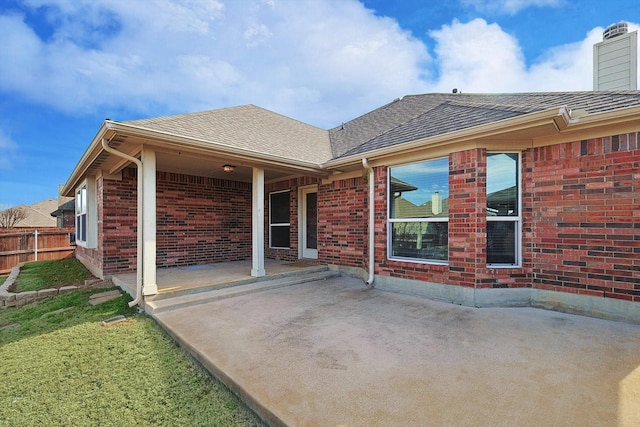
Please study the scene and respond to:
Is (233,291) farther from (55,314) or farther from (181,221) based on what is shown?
(181,221)

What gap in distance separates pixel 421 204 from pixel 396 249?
105cm

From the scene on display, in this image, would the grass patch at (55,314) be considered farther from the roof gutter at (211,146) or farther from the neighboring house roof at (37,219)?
the neighboring house roof at (37,219)

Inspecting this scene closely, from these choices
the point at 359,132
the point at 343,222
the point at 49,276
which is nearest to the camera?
the point at 343,222

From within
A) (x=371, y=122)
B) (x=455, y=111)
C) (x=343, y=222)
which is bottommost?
(x=343, y=222)

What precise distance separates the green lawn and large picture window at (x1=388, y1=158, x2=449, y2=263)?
407cm

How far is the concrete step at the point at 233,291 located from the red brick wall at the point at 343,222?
1.79 ft

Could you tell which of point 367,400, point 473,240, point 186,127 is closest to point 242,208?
point 186,127

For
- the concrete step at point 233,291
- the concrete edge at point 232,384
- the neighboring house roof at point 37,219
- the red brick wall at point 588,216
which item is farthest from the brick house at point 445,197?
the neighboring house roof at point 37,219

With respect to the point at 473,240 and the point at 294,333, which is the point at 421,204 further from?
the point at 294,333

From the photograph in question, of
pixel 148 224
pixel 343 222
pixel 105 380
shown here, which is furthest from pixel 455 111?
pixel 105 380

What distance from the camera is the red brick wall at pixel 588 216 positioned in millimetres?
3936

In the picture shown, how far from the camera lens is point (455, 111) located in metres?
5.81

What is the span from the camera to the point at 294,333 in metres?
3.63

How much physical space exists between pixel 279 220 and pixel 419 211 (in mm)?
4922
